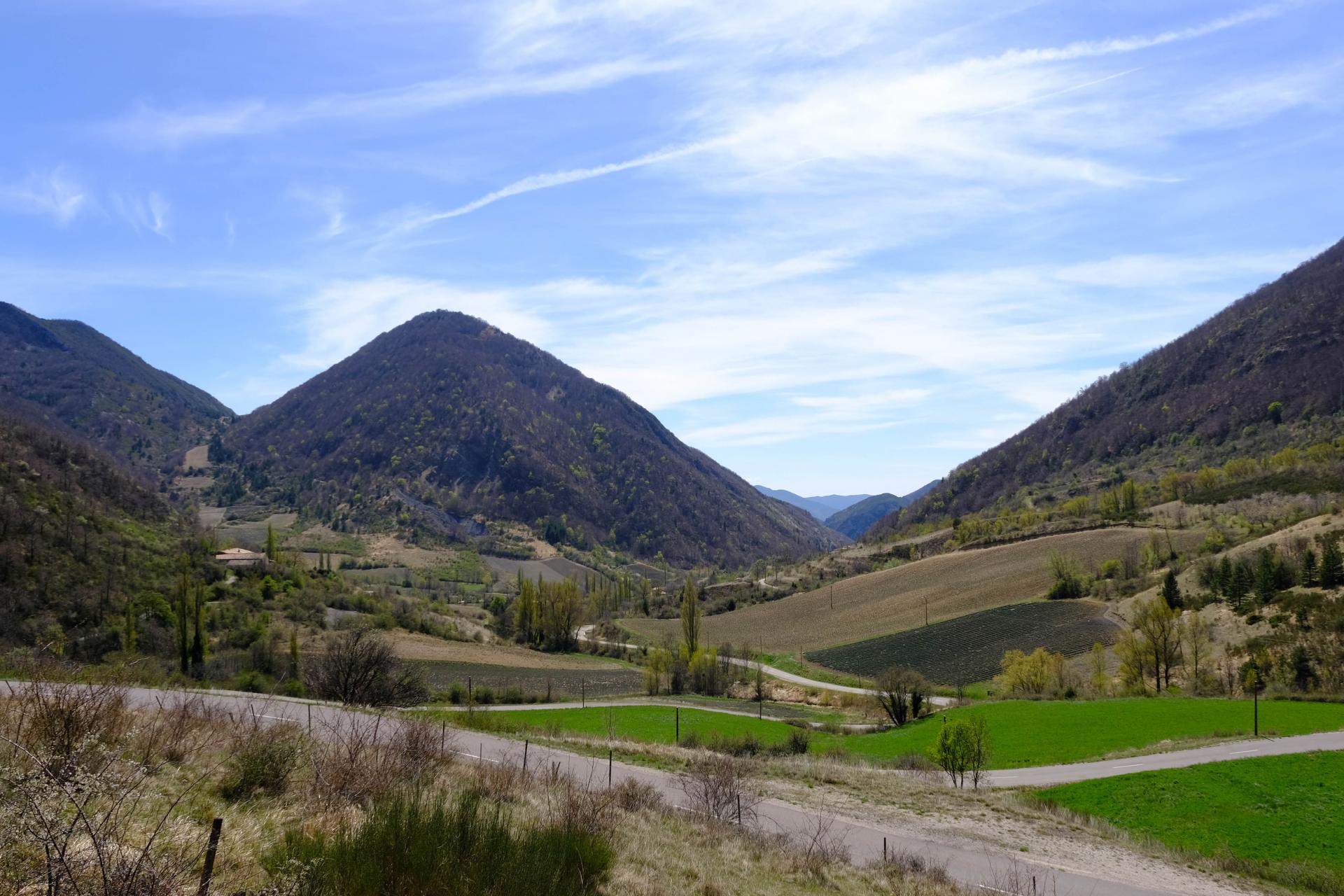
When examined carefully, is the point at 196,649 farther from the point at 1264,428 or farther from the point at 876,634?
the point at 1264,428

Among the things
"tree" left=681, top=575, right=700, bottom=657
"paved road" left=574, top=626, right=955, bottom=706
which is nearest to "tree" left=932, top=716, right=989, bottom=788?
"paved road" left=574, top=626, right=955, bottom=706

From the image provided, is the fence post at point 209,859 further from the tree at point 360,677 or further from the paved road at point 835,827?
the tree at point 360,677

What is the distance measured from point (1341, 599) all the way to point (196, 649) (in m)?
69.8

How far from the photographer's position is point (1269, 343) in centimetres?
18912

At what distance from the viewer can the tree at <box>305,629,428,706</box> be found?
2673 cm

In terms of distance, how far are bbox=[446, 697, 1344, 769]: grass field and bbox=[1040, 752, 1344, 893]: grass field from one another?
6029 millimetres

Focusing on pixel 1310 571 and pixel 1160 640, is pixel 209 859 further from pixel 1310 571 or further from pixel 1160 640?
pixel 1310 571

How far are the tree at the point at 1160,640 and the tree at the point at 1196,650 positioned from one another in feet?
3.01

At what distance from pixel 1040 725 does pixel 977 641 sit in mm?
38388

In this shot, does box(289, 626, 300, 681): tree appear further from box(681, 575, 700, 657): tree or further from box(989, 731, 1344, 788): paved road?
box(681, 575, 700, 657): tree

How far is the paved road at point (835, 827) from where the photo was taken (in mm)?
13607

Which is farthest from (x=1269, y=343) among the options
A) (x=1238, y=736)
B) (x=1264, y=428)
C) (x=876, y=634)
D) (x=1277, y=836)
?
(x=1277, y=836)

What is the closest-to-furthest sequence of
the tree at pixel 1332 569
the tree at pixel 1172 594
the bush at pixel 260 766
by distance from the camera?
the bush at pixel 260 766
the tree at pixel 1332 569
the tree at pixel 1172 594

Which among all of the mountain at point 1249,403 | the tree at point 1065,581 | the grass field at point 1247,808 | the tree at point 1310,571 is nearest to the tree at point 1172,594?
the tree at point 1310,571
